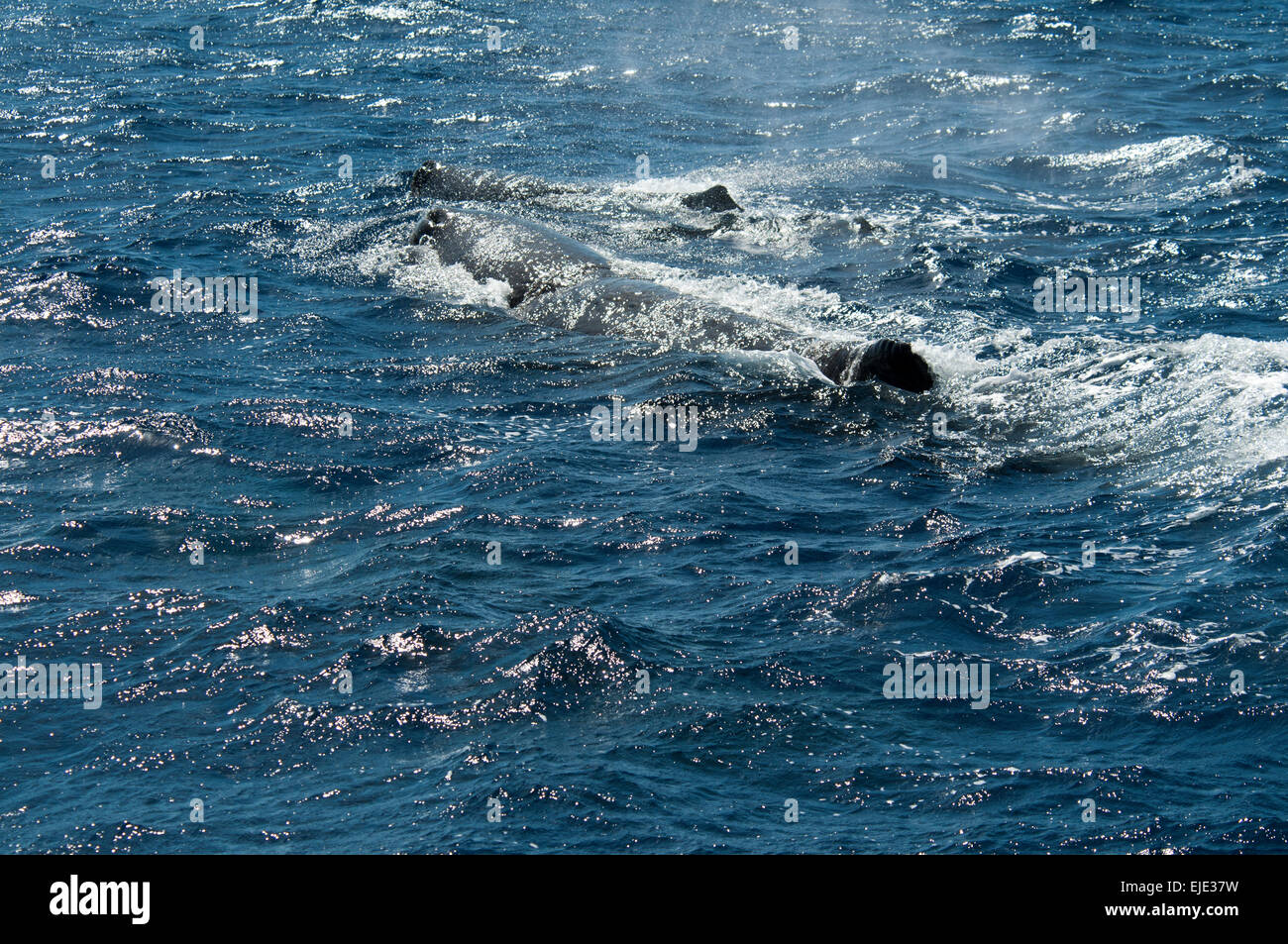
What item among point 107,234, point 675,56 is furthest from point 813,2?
point 107,234

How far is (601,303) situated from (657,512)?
17.9 feet

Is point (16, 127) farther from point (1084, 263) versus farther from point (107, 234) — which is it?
point (1084, 263)

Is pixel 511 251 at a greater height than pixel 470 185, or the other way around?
pixel 470 185

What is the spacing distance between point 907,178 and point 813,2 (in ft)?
60.2

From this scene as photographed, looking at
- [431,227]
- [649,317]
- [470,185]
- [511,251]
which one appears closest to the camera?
[649,317]

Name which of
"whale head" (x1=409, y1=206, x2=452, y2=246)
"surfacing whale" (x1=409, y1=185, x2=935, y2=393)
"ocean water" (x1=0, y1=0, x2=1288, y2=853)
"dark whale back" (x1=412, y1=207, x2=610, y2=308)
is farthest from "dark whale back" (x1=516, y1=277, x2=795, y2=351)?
"whale head" (x1=409, y1=206, x2=452, y2=246)

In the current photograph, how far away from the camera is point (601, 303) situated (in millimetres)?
16641

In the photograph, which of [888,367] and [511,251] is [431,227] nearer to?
[511,251]

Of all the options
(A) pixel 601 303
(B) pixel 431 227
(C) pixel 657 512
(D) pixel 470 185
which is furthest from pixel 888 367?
(D) pixel 470 185

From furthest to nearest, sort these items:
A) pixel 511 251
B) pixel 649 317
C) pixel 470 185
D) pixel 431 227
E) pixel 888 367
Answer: pixel 470 185
pixel 431 227
pixel 511 251
pixel 649 317
pixel 888 367

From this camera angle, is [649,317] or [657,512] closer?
[657,512]

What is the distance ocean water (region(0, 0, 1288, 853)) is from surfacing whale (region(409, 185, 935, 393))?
0.33 meters

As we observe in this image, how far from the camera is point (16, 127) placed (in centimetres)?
2652

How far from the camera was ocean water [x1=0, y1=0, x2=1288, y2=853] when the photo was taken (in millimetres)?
8148
